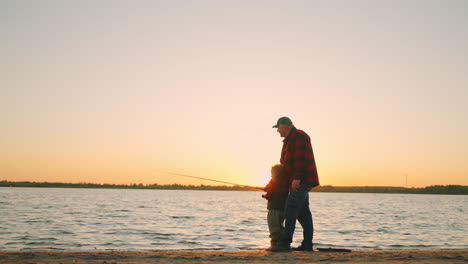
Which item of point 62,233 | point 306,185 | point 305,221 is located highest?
point 306,185

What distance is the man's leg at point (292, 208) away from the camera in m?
8.13

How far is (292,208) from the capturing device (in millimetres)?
8180

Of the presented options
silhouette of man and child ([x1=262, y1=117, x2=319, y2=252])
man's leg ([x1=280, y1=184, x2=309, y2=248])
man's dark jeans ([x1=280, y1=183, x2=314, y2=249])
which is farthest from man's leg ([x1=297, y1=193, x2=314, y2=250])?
man's leg ([x1=280, y1=184, x2=309, y2=248])

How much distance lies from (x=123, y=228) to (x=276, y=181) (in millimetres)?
9909

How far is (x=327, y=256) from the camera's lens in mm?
7402

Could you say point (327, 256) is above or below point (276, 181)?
below

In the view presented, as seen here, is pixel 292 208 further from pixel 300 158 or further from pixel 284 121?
pixel 284 121

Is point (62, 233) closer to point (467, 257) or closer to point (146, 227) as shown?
point (146, 227)

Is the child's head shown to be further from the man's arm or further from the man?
the man's arm

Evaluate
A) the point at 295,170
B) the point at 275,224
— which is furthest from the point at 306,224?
the point at 295,170

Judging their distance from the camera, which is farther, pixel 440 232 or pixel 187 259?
pixel 440 232

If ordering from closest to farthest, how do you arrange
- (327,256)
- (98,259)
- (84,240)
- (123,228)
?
1. (98,259)
2. (327,256)
3. (84,240)
4. (123,228)

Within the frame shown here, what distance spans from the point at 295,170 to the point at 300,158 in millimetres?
220

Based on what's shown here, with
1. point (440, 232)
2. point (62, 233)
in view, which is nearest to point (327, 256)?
point (62, 233)
